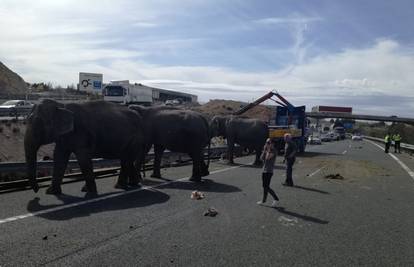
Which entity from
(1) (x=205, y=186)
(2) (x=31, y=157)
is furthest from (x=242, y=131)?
(2) (x=31, y=157)

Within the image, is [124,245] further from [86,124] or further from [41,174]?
[41,174]

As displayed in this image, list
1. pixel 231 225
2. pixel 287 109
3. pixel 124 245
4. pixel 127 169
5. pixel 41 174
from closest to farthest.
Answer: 1. pixel 124 245
2. pixel 231 225
3. pixel 127 169
4. pixel 41 174
5. pixel 287 109

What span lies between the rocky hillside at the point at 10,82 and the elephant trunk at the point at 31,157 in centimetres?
6178

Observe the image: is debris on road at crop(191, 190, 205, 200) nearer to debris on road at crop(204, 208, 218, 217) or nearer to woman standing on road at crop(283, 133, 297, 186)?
debris on road at crop(204, 208, 218, 217)

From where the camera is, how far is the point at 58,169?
11.2 metres

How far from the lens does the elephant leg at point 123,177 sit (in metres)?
12.6

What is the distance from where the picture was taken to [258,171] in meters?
18.9

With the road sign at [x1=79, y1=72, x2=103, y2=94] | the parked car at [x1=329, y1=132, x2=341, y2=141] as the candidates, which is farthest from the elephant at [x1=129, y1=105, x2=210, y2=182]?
the parked car at [x1=329, y1=132, x2=341, y2=141]

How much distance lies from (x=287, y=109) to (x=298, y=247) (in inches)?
1039

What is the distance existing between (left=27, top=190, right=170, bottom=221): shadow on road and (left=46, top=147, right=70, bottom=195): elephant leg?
28 centimetres

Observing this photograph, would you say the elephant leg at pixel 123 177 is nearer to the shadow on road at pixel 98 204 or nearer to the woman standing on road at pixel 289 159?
the shadow on road at pixel 98 204

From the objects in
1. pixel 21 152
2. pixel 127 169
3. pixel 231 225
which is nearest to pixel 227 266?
pixel 231 225

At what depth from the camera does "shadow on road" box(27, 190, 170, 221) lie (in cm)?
895

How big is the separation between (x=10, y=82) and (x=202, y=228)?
72498 mm
